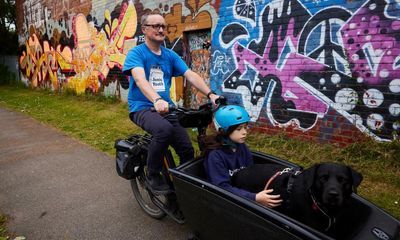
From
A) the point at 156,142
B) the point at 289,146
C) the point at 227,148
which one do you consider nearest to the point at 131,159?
the point at 156,142

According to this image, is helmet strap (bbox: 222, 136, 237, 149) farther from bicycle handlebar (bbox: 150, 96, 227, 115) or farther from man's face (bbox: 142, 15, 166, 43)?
man's face (bbox: 142, 15, 166, 43)

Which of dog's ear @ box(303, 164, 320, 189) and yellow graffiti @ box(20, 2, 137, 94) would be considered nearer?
dog's ear @ box(303, 164, 320, 189)

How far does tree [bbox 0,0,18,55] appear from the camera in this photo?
20750mm

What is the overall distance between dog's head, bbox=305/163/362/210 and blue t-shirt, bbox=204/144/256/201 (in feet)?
1.67

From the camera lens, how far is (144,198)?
360 centimetres

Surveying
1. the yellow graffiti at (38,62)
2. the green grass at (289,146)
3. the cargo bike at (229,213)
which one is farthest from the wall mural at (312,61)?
the yellow graffiti at (38,62)

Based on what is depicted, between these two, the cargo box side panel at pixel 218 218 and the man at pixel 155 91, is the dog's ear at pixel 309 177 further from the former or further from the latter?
the man at pixel 155 91

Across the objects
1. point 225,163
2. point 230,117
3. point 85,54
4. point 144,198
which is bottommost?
point 144,198

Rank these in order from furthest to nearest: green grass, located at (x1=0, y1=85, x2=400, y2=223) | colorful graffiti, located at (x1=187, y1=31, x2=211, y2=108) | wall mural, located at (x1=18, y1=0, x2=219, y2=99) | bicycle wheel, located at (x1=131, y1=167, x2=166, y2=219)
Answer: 1. wall mural, located at (x1=18, y1=0, x2=219, y2=99)
2. colorful graffiti, located at (x1=187, y1=31, x2=211, y2=108)
3. green grass, located at (x1=0, y1=85, x2=400, y2=223)
4. bicycle wheel, located at (x1=131, y1=167, x2=166, y2=219)

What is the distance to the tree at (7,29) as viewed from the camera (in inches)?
817

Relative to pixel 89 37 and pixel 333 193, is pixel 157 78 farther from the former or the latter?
pixel 89 37

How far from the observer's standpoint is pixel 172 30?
810 cm

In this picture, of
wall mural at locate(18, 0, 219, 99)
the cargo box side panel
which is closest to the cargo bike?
the cargo box side panel

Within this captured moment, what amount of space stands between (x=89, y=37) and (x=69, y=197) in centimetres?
956
